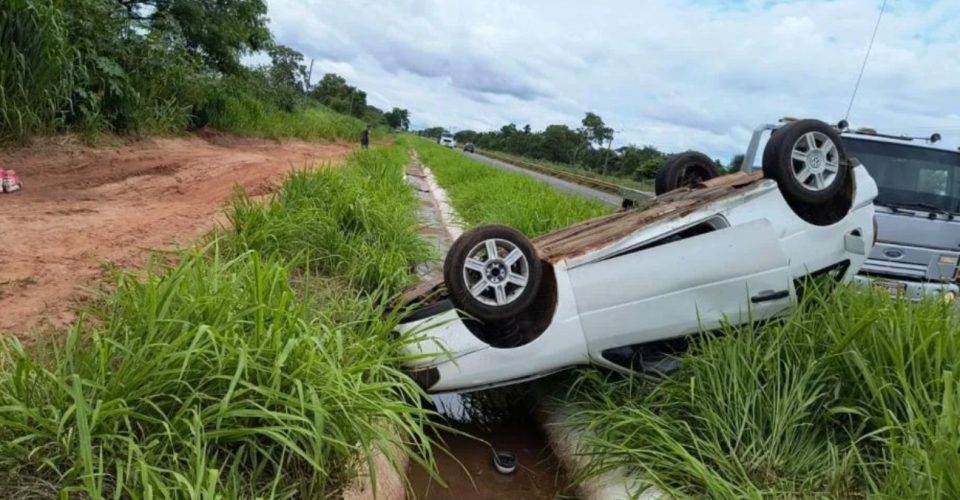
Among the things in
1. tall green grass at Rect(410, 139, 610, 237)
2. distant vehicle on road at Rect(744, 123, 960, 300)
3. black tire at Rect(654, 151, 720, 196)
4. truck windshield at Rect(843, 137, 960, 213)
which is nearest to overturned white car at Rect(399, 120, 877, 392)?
black tire at Rect(654, 151, 720, 196)

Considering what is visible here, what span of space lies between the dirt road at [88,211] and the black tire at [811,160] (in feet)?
11.8

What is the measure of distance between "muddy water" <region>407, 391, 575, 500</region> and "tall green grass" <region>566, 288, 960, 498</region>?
367mm

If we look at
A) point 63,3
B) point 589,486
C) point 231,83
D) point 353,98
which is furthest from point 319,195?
point 353,98

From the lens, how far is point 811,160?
11.3ft

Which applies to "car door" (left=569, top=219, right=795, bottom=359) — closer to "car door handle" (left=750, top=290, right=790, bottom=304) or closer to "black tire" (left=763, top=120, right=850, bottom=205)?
"car door handle" (left=750, top=290, right=790, bottom=304)

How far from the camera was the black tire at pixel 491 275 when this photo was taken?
2957 mm

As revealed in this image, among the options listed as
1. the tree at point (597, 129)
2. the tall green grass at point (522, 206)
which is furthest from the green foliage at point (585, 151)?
the tall green grass at point (522, 206)

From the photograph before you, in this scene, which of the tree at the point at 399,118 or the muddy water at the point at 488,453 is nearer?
the muddy water at the point at 488,453

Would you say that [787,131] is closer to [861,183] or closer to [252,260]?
[861,183]

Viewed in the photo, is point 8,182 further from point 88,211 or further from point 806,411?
point 806,411

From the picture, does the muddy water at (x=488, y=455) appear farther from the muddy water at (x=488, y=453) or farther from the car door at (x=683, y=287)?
the car door at (x=683, y=287)

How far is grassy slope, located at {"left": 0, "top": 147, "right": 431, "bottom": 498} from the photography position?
5.65 feet

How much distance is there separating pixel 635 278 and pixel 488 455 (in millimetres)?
1203

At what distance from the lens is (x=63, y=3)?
31.3ft
